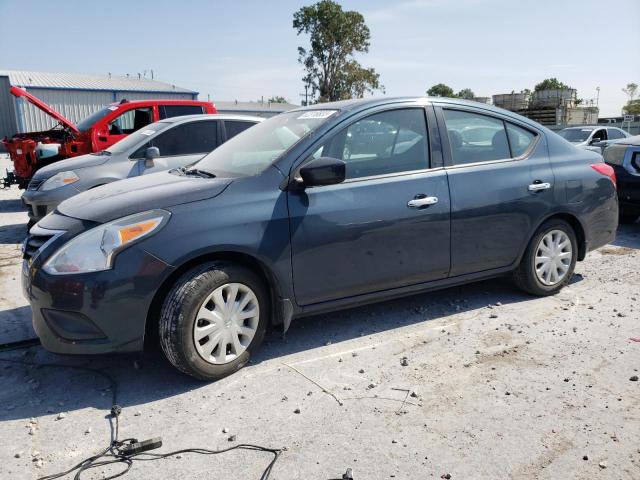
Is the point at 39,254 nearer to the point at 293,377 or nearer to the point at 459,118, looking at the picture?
the point at 293,377

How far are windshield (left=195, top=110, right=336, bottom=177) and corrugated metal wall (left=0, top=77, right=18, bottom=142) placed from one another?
3573cm

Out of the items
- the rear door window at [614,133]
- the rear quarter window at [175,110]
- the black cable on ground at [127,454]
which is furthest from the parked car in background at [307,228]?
the rear door window at [614,133]

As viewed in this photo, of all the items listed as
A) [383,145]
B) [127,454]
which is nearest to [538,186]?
[383,145]

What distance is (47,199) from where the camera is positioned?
6.84m

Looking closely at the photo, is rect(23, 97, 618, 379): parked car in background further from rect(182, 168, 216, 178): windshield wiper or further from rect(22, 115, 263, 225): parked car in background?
rect(22, 115, 263, 225): parked car in background

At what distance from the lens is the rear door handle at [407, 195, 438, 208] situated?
155 inches

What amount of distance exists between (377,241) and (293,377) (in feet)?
3.65

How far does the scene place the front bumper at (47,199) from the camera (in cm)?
684

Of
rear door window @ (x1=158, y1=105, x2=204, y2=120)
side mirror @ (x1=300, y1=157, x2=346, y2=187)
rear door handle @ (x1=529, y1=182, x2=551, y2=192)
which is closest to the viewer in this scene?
side mirror @ (x1=300, y1=157, x2=346, y2=187)

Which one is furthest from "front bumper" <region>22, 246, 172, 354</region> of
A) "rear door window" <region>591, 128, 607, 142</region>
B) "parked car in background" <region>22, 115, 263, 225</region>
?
"rear door window" <region>591, 128, 607, 142</region>

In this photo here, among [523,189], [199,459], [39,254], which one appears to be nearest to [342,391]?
[199,459]

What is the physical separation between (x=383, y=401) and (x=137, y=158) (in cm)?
547

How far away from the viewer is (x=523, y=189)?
4.48 metres

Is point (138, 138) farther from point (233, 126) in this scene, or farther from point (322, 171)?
point (322, 171)
